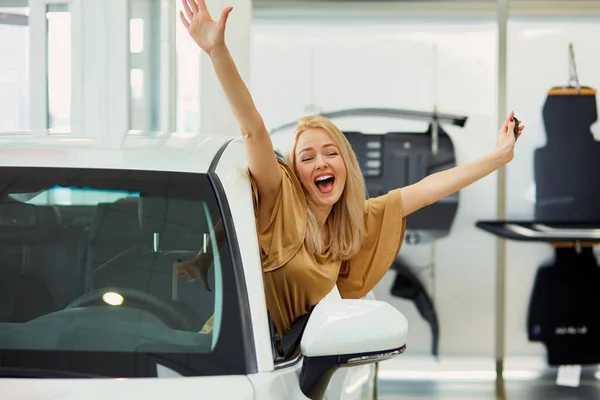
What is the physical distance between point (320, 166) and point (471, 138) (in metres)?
4.30

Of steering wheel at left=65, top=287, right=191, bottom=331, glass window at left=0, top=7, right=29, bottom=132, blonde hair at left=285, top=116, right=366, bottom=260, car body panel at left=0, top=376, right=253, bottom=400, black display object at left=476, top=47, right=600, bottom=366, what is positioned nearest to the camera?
car body panel at left=0, top=376, right=253, bottom=400

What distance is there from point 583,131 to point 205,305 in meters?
5.21

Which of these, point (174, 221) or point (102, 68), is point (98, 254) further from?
point (102, 68)

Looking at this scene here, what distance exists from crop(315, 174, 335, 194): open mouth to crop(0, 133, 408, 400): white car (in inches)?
14.2

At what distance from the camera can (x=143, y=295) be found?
2.08m

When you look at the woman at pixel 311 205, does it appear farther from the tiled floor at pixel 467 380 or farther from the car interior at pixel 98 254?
the tiled floor at pixel 467 380

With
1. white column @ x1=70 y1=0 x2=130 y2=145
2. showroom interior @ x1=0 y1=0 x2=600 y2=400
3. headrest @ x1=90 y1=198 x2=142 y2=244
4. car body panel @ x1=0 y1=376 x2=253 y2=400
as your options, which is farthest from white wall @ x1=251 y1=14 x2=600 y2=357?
car body panel @ x1=0 y1=376 x2=253 y2=400

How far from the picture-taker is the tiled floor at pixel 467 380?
640cm

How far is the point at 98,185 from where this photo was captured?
86.4 inches

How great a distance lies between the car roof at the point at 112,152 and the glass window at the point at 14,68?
13.1ft

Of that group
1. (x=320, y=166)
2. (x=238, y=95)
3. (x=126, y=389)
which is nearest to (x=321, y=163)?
(x=320, y=166)

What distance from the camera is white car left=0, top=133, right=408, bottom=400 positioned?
187 cm

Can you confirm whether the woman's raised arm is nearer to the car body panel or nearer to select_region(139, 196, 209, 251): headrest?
select_region(139, 196, 209, 251): headrest

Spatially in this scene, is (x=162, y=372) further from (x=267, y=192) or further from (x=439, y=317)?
(x=439, y=317)
